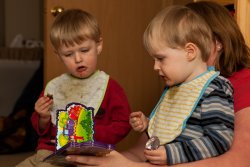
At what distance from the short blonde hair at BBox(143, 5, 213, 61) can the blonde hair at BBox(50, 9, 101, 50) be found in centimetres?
43

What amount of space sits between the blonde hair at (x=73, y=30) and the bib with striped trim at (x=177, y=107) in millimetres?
433

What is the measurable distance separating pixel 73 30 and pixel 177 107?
0.56m

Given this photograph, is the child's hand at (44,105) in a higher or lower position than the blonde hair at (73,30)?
lower

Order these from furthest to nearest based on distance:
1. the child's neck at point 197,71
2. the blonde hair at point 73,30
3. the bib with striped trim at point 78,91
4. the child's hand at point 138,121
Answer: the bib with striped trim at point 78,91, the blonde hair at point 73,30, the child's hand at point 138,121, the child's neck at point 197,71

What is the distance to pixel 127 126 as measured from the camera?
202cm

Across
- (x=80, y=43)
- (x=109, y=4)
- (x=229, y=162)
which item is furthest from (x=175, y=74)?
(x=109, y=4)

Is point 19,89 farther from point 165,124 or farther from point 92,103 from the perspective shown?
point 165,124

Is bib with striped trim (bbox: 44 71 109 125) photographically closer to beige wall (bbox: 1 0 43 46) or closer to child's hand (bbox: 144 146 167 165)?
child's hand (bbox: 144 146 167 165)

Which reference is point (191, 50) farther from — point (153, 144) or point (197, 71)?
point (153, 144)

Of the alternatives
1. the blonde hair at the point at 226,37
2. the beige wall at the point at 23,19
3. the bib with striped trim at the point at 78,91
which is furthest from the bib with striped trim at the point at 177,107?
the beige wall at the point at 23,19

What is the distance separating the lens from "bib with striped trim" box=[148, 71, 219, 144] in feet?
5.07

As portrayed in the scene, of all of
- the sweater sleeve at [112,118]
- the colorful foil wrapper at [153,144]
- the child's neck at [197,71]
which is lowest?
the sweater sleeve at [112,118]

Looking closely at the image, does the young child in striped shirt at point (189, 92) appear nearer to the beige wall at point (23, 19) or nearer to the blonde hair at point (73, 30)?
the blonde hair at point (73, 30)

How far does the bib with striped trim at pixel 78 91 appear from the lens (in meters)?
2.05
